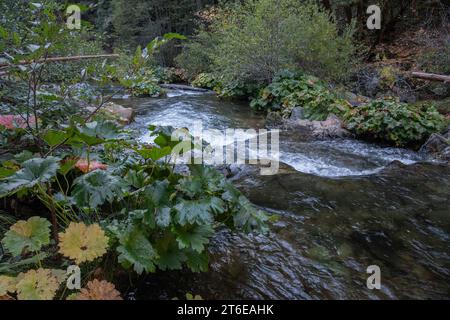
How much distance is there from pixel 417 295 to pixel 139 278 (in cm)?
203

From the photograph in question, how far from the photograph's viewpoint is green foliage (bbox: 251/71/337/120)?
8320 mm

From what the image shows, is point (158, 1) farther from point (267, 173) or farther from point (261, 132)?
point (267, 173)

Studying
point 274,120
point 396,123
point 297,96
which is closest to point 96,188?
point 396,123

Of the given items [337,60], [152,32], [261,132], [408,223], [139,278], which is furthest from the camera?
[152,32]

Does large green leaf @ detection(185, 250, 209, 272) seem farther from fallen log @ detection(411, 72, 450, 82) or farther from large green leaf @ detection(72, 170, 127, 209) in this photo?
fallen log @ detection(411, 72, 450, 82)

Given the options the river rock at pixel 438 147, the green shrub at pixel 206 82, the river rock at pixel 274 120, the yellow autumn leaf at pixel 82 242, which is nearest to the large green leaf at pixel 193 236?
the yellow autumn leaf at pixel 82 242

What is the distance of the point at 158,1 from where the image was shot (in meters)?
22.9

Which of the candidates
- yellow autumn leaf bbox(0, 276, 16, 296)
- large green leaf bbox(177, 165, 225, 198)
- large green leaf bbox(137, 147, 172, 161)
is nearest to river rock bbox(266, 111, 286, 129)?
large green leaf bbox(177, 165, 225, 198)

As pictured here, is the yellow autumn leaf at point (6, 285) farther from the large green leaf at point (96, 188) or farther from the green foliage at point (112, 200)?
the large green leaf at point (96, 188)

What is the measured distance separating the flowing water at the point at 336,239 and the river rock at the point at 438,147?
1.01ft

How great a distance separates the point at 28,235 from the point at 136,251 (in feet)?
2.08

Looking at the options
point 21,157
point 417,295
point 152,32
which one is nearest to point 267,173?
point 417,295

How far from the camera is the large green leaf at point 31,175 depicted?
1.77m
